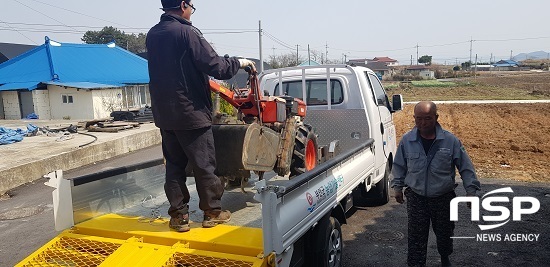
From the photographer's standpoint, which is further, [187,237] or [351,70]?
[351,70]

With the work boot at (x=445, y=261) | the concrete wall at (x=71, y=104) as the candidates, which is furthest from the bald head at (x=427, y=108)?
the concrete wall at (x=71, y=104)

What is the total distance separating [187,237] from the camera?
3.35 m

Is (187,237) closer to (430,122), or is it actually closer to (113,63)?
(430,122)

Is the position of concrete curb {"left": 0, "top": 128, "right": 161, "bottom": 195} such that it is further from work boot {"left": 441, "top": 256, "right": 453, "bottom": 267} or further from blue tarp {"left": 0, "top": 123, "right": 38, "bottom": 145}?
work boot {"left": 441, "top": 256, "right": 453, "bottom": 267}

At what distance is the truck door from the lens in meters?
6.69

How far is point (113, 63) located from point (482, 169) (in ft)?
90.8

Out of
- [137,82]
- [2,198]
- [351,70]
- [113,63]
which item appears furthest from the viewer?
[113,63]

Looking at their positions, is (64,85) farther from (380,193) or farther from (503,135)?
(380,193)

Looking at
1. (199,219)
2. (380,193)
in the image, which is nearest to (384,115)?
(380,193)

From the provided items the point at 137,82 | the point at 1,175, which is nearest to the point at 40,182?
the point at 1,175

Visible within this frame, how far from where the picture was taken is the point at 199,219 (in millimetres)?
3906

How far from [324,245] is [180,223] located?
1.27 meters

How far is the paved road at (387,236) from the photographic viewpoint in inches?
195

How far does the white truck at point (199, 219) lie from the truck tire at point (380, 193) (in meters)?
1.01
